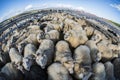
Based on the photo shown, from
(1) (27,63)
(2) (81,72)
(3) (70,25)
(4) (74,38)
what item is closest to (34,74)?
(1) (27,63)

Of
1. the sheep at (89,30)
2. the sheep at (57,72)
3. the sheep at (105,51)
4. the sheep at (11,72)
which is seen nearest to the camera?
the sheep at (57,72)

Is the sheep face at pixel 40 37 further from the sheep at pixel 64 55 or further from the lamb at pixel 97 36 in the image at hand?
the lamb at pixel 97 36

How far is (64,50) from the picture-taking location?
91.4 inches

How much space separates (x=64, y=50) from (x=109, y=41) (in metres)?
0.71

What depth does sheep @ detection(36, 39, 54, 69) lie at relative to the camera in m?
2.22

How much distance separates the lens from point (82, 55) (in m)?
2.29

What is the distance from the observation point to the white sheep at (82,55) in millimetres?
2262

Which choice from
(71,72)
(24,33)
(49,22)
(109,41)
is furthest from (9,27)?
(109,41)

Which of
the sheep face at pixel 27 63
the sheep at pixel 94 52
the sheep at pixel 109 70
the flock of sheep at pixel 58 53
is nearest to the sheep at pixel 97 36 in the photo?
the flock of sheep at pixel 58 53

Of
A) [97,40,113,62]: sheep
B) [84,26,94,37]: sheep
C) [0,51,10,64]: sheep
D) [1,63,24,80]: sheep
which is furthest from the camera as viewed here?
[84,26,94,37]: sheep

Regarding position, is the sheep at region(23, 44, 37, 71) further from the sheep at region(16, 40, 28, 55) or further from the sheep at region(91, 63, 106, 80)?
the sheep at region(91, 63, 106, 80)

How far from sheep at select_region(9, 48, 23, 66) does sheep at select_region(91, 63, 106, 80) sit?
0.66m

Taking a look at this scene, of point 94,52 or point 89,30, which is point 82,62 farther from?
point 89,30

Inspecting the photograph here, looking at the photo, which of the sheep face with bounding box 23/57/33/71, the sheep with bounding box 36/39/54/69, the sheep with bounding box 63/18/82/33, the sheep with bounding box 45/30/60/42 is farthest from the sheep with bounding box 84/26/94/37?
the sheep face with bounding box 23/57/33/71
